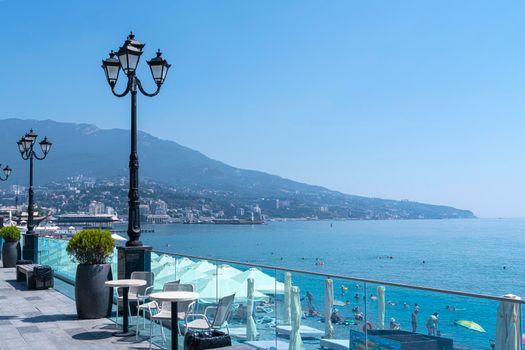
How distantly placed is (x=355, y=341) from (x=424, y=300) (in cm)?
78

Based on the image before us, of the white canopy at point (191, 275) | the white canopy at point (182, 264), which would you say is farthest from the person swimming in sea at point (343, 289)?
the white canopy at point (182, 264)

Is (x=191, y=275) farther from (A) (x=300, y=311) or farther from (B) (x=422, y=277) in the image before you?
(B) (x=422, y=277)

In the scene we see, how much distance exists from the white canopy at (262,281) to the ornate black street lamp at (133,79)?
3.24 metres

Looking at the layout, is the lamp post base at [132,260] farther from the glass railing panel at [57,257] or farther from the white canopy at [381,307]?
the white canopy at [381,307]

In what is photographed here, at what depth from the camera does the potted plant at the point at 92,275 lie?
371 inches

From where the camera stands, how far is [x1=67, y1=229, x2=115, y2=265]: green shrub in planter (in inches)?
373

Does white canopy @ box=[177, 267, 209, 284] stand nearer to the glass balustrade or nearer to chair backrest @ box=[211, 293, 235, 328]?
the glass balustrade

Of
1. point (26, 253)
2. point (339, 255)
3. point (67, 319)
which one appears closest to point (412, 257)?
point (339, 255)

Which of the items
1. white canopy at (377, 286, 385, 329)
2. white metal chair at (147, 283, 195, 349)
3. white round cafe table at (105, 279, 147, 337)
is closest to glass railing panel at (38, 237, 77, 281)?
white round cafe table at (105, 279, 147, 337)

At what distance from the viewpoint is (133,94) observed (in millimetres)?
9922

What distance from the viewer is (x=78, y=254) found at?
955 centimetres

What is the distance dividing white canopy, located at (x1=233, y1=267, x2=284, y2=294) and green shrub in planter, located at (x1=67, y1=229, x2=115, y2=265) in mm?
3372

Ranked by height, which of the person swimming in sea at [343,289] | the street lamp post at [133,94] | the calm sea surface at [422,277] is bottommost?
the calm sea surface at [422,277]

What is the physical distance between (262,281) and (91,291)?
4.23m
